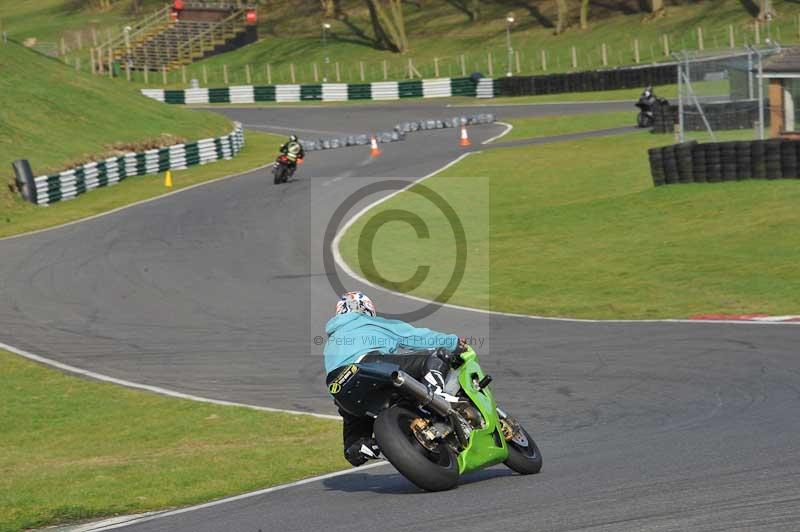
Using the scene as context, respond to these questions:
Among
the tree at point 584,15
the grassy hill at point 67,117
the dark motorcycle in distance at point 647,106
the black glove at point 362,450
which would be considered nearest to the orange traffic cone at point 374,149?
the grassy hill at point 67,117

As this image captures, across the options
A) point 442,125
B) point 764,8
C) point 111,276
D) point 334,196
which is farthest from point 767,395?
point 764,8

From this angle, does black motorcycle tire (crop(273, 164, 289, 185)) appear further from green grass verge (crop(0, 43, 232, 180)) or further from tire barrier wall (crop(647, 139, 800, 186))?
tire barrier wall (crop(647, 139, 800, 186))

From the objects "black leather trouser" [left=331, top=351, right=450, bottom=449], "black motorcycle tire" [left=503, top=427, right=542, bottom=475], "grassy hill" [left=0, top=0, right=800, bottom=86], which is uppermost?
"grassy hill" [left=0, top=0, right=800, bottom=86]

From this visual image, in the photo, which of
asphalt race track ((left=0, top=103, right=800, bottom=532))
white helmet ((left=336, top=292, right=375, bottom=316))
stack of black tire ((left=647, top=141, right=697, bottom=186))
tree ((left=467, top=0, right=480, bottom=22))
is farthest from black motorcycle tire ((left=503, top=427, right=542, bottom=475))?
tree ((left=467, top=0, right=480, bottom=22))

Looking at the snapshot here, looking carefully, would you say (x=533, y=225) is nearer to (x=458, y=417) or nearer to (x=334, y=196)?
(x=334, y=196)

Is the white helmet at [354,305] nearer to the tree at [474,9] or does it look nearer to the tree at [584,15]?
the tree at [584,15]

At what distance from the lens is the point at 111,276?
2520cm

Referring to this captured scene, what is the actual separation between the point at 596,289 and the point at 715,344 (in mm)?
5716

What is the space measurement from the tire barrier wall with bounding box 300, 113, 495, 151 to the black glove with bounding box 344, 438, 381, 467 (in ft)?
131

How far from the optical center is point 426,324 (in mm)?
19609

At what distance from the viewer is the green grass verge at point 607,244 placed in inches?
817

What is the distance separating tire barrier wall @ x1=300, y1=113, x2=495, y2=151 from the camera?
49.1 metres

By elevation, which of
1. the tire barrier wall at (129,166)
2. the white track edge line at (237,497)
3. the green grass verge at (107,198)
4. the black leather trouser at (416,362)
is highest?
the tire barrier wall at (129,166)

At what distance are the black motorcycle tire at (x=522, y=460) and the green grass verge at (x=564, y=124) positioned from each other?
38909mm
